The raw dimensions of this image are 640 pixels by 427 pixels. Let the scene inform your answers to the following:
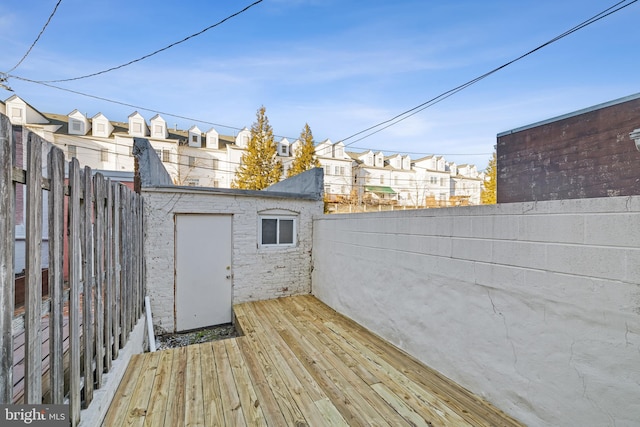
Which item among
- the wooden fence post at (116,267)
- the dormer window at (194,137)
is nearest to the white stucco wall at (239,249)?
the wooden fence post at (116,267)

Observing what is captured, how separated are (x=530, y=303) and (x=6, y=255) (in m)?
3.34

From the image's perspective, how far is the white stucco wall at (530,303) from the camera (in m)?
1.74

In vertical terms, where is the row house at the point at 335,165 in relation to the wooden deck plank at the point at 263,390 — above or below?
above

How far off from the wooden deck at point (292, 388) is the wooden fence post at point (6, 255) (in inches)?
60.4

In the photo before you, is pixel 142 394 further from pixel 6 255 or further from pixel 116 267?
pixel 6 255

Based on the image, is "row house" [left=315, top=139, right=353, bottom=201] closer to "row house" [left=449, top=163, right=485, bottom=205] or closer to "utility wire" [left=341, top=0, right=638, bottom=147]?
"utility wire" [left=341, top=0, right=638, bottom=147]

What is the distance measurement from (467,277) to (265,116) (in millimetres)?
22929

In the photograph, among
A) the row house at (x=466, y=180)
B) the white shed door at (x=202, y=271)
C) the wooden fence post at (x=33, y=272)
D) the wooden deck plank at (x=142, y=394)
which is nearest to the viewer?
the wooden fence post at (x=33, y=272)

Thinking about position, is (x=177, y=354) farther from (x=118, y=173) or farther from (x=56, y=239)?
(x=118, y=173)

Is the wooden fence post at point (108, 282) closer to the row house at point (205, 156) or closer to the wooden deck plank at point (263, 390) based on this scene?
the wooden deck plank at point (263, 390)

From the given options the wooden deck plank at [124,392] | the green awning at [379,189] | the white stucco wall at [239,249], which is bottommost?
the wooden deck plank at [124,392]

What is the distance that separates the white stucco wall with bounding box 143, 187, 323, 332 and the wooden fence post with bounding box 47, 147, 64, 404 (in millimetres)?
3535

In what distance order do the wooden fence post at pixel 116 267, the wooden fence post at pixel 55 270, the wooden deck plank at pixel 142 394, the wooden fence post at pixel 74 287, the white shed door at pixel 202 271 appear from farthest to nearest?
the white shed door at pixel 202 271, the wooden fence post at pixel 116 267, the wooden deck plank at pixel 142 394, the wooden fence post at pixel 74 287, the wooden fence post at pixel 55 270

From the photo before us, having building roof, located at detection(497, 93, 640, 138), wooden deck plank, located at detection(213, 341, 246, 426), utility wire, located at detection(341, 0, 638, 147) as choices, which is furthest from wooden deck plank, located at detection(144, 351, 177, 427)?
building roof, located at detection(497, 93, 640, 138)
